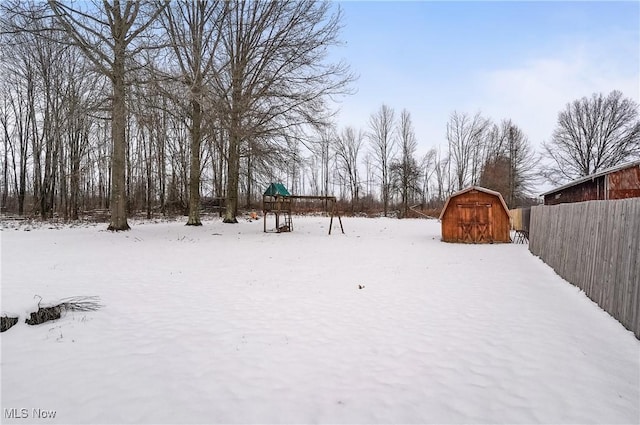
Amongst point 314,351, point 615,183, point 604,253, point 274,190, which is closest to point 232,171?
point 274,190

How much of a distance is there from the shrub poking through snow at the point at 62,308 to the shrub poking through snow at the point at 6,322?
0.14 m

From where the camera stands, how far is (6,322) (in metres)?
4.14

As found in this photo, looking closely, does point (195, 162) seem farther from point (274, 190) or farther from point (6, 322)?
point (6, 322)

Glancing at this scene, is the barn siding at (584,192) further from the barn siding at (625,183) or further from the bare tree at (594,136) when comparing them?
the bare tree at (594,136)

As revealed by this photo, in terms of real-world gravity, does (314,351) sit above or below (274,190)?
below

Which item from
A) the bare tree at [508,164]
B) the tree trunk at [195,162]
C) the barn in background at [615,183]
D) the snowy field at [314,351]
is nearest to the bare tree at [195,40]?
the tree trunk at [195,162]

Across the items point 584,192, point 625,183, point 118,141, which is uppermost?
point 118,141

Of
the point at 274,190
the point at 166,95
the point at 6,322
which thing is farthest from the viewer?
the point at 274,190

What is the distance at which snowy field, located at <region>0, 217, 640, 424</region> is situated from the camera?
8.63ft

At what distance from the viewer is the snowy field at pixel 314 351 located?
2.63 meters

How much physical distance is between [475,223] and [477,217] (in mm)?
288

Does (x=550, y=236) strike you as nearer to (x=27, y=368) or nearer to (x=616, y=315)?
(x=616, y=315)

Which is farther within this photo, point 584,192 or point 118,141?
point 584,192

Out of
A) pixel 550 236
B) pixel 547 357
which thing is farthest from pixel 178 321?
pixel 550 236
